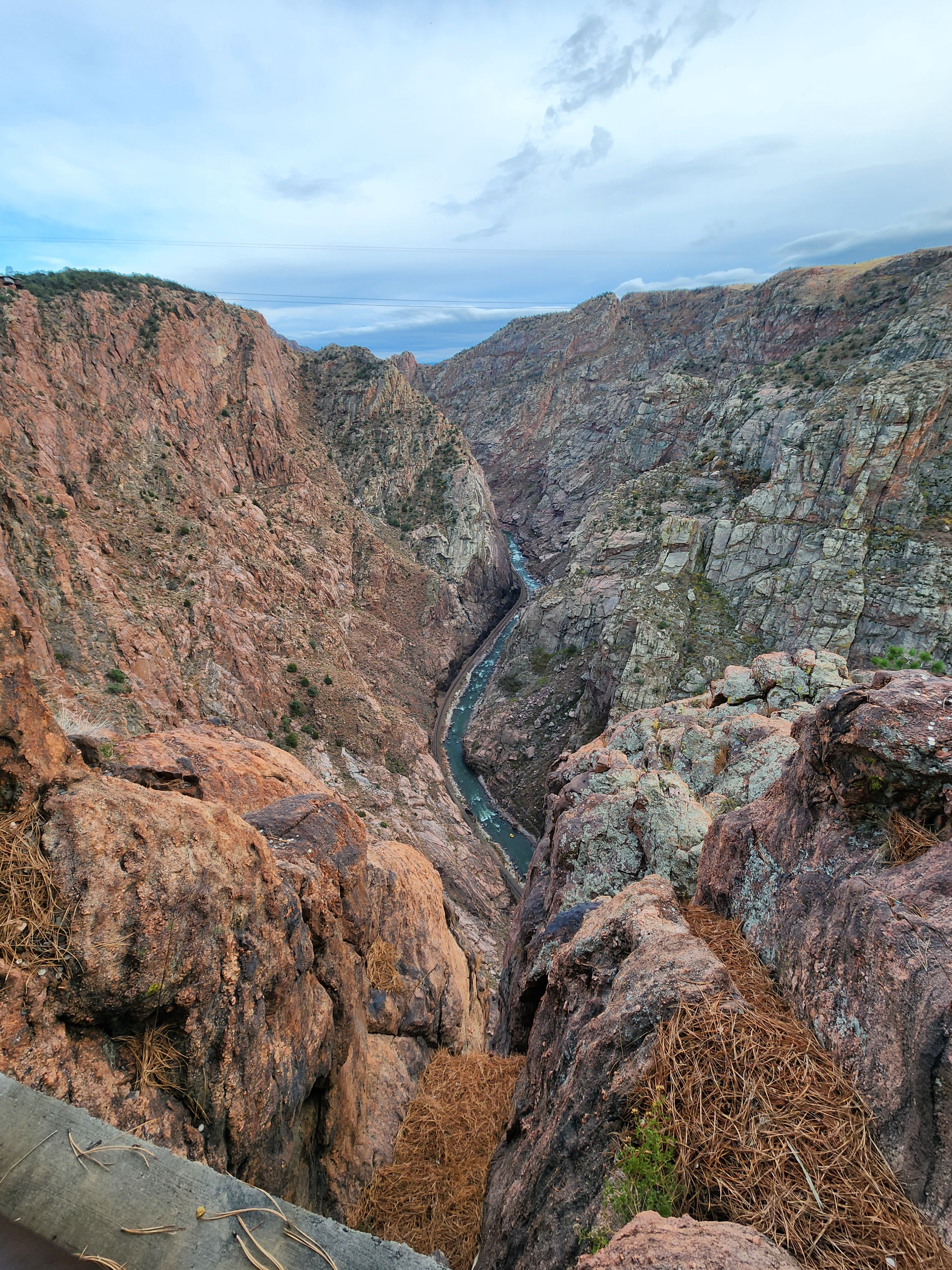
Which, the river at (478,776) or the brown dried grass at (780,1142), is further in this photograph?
the river at (478,776)

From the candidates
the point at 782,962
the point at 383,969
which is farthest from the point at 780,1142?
the point at 383,969

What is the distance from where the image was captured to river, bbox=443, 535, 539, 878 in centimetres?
3753

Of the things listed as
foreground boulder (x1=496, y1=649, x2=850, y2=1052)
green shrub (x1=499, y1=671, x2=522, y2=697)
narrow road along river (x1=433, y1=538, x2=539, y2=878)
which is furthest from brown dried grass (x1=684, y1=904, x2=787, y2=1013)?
green shrub (x1=499, y1=671, x2=522, y2=697)

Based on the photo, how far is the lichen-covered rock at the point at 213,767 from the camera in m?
8.31

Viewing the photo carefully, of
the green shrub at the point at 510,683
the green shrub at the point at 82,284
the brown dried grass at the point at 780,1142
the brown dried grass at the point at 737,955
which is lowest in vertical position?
the green shrub at the point at 510,683

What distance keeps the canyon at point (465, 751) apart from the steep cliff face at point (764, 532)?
0.29 m

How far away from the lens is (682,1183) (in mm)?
3594

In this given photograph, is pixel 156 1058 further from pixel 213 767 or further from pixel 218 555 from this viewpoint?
pixel 218 555

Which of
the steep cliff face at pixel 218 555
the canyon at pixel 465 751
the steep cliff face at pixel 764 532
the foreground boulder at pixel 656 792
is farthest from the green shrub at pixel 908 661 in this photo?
the steep cliff face at pixel 218 555

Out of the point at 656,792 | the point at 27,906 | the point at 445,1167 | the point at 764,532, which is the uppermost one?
the point at 27,906

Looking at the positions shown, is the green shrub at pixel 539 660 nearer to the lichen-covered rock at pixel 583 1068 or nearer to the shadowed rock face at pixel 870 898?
the shadowed rock face at pixel 870 898

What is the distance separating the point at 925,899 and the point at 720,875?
3503 mm

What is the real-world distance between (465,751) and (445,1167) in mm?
37318

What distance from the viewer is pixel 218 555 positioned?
3406 centimetres
